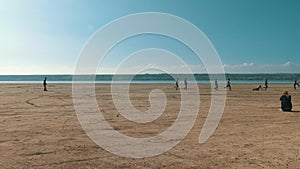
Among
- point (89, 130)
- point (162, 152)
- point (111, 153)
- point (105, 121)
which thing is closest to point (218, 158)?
point (162, 152)

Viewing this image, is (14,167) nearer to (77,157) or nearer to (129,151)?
(77,157)

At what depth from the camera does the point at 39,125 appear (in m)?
16.3

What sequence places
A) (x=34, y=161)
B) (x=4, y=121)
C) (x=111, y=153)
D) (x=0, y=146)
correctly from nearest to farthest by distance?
1. (x=34, y=161)
2. (x=111, y=153)
3. (x=0, y=146)
4. (x=4, y=121)

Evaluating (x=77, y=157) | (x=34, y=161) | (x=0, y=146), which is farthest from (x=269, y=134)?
(x=0, y=146)

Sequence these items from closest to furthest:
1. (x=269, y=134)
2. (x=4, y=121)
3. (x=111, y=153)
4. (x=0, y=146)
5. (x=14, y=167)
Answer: (x=14, y=167) → (x=111, y=153) → (x=0, y=146) → (x=269, y=134) → (x=4, y=121)

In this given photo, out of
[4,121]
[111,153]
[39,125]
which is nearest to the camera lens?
[111,153]

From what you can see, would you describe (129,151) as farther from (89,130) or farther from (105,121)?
(105,121)

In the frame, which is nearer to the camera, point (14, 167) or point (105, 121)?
point (14, 167)

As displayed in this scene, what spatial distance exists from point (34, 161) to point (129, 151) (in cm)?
301

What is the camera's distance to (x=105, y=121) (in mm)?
18000

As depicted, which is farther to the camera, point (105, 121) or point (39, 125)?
point (105, 121)

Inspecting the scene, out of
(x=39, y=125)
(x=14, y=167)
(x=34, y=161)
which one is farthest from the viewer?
(x=39, y=125)

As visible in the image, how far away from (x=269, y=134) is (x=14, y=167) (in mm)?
10040

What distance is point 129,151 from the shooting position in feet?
36.6
